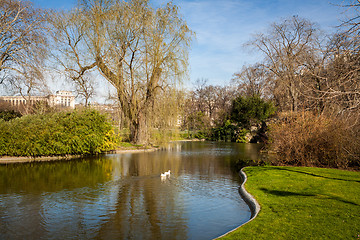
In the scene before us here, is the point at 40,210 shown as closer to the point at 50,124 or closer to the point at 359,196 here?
the point at 359,196

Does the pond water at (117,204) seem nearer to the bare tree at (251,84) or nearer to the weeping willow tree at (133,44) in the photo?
the weeping willow tree at (133,44)

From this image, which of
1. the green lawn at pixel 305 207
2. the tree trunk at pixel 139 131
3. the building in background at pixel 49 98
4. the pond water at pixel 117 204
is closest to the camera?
the green lawn at pixel 305 207

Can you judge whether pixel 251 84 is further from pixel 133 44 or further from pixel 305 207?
pixel 305 207

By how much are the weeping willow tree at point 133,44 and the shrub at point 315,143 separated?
9639mm

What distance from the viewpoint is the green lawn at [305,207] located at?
5227mm

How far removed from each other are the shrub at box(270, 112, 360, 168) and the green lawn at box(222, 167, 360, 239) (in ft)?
9.30

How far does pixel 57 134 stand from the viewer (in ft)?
57.5

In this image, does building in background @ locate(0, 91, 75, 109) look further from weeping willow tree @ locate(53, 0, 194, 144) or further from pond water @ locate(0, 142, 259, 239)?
pond water @ locate(0, 142, 259, 239)

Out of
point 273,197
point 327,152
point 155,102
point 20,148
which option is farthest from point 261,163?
point 20,148

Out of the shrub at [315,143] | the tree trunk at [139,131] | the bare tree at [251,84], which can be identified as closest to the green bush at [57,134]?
the tree trunk at [139,131]

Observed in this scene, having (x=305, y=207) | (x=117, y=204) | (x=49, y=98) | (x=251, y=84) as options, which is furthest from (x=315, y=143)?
(x=251, y=84)

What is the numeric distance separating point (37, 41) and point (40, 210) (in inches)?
583

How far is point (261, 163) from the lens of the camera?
16.2 m

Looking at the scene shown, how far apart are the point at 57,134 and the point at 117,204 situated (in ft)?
36.3
